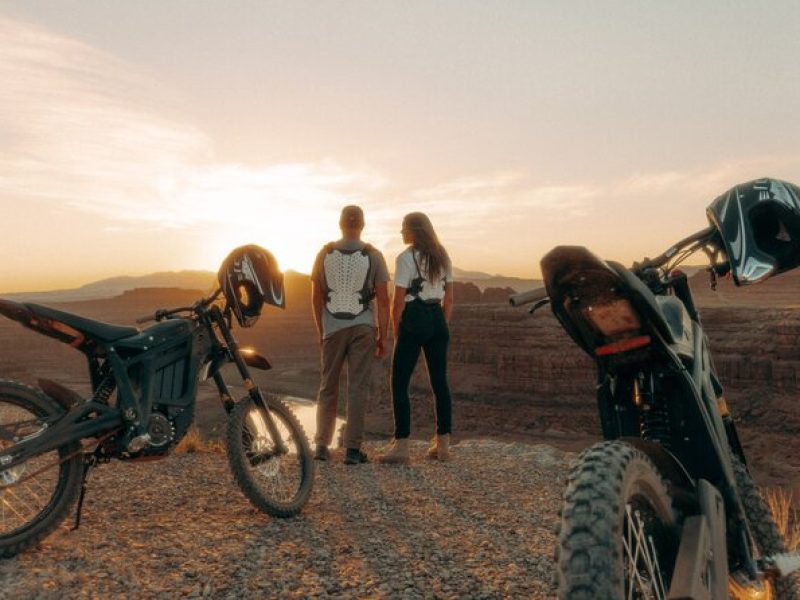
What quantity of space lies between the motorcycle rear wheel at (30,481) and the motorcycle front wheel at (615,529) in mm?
2966

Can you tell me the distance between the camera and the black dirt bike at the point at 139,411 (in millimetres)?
3754

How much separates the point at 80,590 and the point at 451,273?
4456mm

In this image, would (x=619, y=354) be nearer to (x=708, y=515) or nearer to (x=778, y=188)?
(x=708, y=515)

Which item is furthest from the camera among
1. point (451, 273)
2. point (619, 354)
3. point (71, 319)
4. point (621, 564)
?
point (451, 273)

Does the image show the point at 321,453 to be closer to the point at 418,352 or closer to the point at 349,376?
the point at 349,376

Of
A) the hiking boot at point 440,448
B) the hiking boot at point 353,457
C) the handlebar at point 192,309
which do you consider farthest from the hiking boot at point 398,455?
the handlebar at point 192,309

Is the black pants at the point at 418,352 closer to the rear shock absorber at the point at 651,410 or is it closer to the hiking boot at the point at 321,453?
the hiking boot at the point at 321,453

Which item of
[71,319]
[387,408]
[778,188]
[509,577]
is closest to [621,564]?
[778,188]

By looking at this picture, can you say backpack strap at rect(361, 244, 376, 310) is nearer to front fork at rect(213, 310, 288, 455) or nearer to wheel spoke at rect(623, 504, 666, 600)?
front fork at rect(213, 310, 288, 455)

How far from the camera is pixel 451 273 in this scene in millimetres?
6957

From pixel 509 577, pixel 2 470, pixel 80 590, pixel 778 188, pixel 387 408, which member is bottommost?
pixel 387 408

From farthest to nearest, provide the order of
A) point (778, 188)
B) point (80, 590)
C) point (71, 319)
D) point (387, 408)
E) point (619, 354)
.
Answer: point (387, 408), point (71, 319), point (80, 590), point (778, 188), point (619, 354)

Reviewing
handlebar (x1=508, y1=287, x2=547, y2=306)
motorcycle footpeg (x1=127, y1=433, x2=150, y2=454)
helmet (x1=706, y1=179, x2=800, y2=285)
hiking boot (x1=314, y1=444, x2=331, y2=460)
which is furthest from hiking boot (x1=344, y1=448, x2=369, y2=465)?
helmet (x1=706, y1=179, x2=800, y2=285)

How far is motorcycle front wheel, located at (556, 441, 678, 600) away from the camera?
5.49ft
